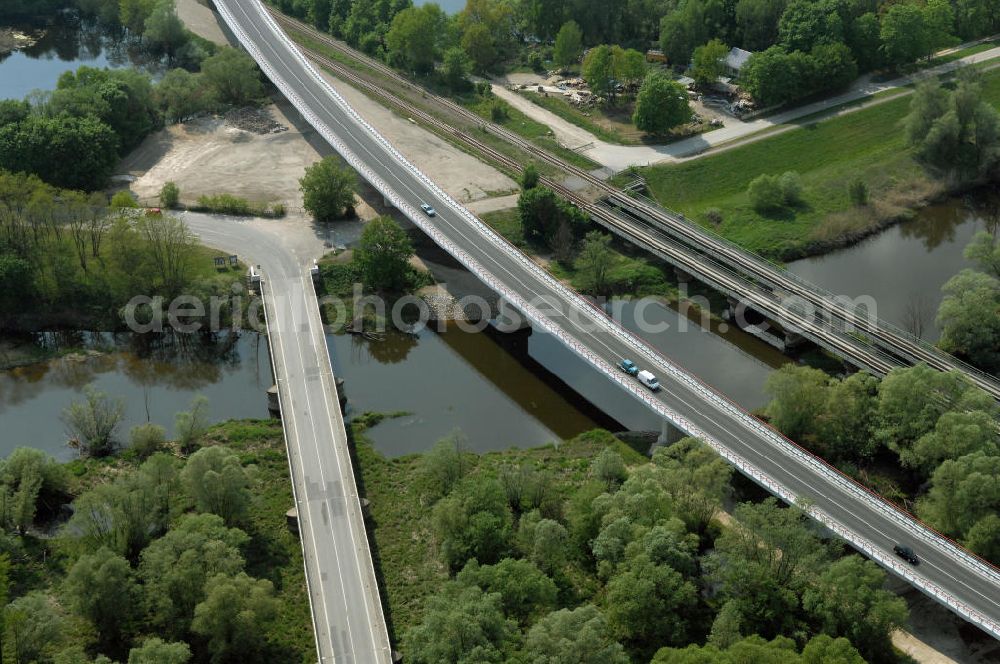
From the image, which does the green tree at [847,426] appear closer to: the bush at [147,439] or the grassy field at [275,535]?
the grassy field at [275,535]

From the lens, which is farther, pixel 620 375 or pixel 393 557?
pixel 620 375

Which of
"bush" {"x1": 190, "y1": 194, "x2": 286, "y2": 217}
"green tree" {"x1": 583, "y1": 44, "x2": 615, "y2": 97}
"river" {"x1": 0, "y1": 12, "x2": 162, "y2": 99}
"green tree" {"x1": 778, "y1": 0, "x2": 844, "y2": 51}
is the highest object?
"green tree" {"x1": 778, "y1": 0, "x2": 844, "y2": 51}

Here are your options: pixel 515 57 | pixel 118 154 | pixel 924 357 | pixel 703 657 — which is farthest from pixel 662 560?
pixel 515 57

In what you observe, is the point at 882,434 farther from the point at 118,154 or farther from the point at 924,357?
the point at 118,154

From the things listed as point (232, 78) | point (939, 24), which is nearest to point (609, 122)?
→ point (232, 78)

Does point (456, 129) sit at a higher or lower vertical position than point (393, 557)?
→ higher

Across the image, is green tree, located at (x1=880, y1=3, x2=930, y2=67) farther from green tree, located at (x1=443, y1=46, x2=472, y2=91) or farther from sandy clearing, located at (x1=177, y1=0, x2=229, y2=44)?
sandy clearing, located at (x1=177, y1=0, x2=229, y2=44)

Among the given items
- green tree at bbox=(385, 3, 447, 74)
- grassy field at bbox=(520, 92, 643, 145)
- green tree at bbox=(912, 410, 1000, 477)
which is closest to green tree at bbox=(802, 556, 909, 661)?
green tree at bbox=(912, 410, 1000, 477)
